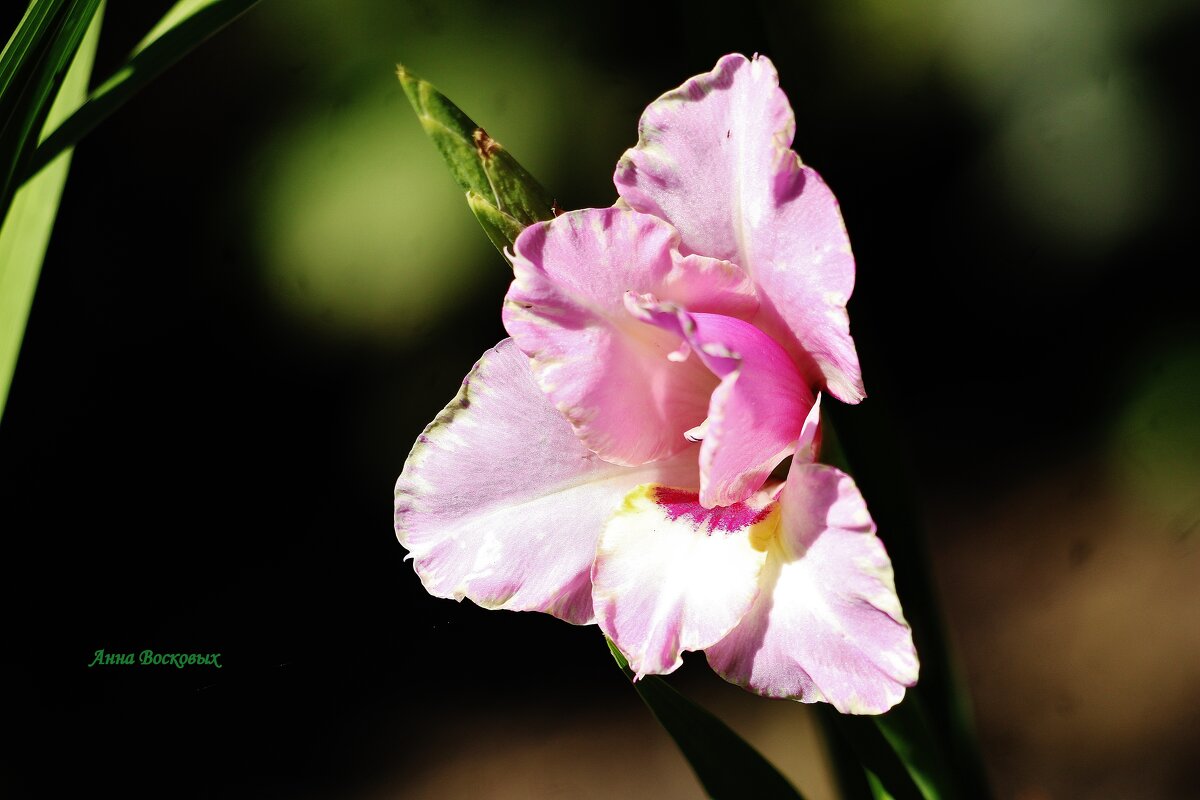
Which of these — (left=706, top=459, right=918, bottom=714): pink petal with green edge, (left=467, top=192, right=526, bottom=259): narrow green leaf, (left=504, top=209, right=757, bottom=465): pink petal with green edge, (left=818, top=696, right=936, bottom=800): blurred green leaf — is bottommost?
(left=818, top=696, right=936, bottom=800): blurred green leaf

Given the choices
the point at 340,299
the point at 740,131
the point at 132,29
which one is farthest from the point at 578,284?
the point at 132,29

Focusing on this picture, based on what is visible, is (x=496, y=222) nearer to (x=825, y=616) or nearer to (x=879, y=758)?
(x=825, y=616)

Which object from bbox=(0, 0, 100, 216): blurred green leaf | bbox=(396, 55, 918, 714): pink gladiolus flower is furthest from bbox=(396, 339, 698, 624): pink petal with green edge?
bbox=(0, 0, 100, 216): blurred green leaf

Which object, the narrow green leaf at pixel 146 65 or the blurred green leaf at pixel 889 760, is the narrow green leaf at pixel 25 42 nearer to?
the narrow green leaf at pixel 146 65

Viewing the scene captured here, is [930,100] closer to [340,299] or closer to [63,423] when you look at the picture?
[340,299]

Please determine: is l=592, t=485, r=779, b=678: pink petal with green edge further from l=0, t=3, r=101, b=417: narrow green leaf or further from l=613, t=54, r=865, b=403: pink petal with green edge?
l=0, t=3, r=101, b=417: narrow green leaf

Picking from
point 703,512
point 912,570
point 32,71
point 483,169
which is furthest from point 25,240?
point 912,570

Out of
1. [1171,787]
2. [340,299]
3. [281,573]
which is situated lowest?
[1171,787]
